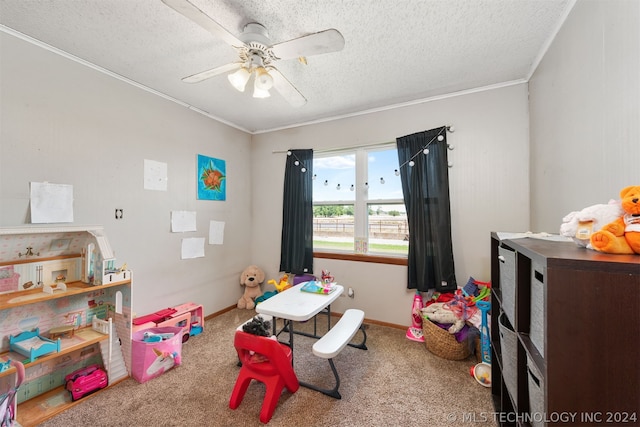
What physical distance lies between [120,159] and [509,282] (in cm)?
295

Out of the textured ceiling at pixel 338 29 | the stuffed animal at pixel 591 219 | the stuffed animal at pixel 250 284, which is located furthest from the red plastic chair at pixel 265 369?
the textured ceiling at pixel 338 29

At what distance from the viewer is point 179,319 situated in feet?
7.80

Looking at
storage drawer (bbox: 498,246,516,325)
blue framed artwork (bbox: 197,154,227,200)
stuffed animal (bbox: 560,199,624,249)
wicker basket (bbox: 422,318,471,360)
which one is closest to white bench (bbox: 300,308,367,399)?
wicker basket (bbox: 422,318,471,360)

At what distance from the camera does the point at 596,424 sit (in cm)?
62

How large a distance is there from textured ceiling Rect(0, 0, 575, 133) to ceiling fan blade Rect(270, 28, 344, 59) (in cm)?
25

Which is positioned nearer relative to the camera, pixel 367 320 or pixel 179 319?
pixel 179 319

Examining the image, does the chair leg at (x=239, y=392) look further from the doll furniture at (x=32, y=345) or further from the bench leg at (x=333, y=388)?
the doll furniture at (x=32, y=345)

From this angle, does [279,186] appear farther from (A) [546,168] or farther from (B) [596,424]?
(B) [596,424]

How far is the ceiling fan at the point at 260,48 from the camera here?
3.99ft

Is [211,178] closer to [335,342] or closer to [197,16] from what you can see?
[197,16]

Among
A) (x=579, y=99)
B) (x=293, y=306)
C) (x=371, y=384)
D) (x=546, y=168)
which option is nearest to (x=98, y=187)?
(x=293, y=306)

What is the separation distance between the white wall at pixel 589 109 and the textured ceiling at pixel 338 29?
0.88ft

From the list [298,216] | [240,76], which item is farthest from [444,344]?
[240,76]

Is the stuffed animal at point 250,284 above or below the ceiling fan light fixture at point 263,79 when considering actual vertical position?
below
